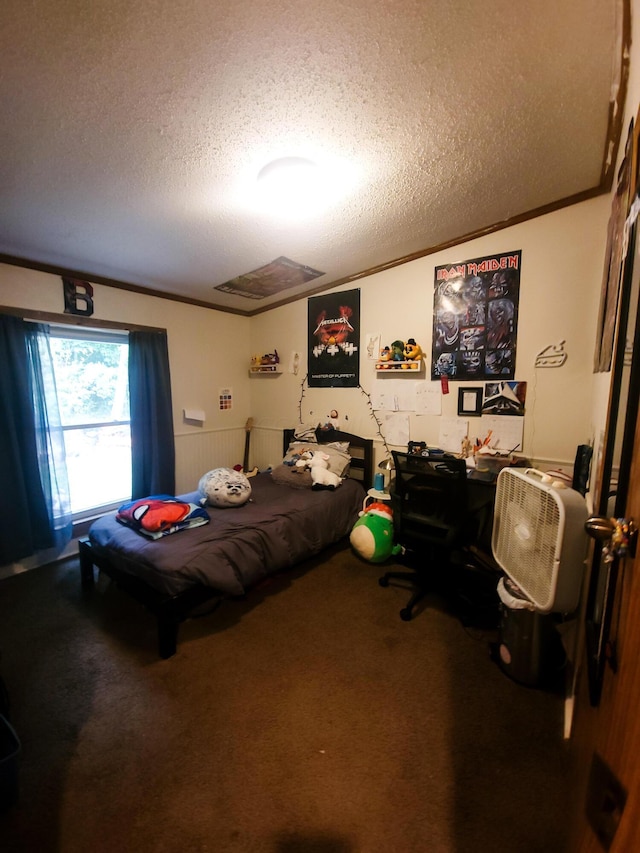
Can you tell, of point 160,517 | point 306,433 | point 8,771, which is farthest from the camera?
point 306,433

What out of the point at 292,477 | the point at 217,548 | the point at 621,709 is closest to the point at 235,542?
the point at 217,548

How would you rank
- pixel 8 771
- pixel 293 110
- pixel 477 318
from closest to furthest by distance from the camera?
pixel 8 771
pixel 293 110
pixel 477 318

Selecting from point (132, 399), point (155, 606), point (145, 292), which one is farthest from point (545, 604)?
point (145, 292)

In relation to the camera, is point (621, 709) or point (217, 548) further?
point (217, 548)

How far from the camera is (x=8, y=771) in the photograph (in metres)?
1.09

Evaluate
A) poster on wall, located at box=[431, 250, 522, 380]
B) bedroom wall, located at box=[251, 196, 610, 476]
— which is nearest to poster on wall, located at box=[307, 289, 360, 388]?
bedroom wall, located at box=[251, 196, 610, 476]

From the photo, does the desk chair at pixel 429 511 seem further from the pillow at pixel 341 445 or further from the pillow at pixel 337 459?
the pillow at pixel 341 445

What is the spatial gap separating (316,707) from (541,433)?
2205mm

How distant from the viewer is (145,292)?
3199 mm

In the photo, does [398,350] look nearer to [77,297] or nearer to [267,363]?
[267,363]

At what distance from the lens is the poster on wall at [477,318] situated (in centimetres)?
240

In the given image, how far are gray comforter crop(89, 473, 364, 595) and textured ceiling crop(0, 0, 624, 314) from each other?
6.61 ft

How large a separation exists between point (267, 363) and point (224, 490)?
1.96m

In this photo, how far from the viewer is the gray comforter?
1.78m
